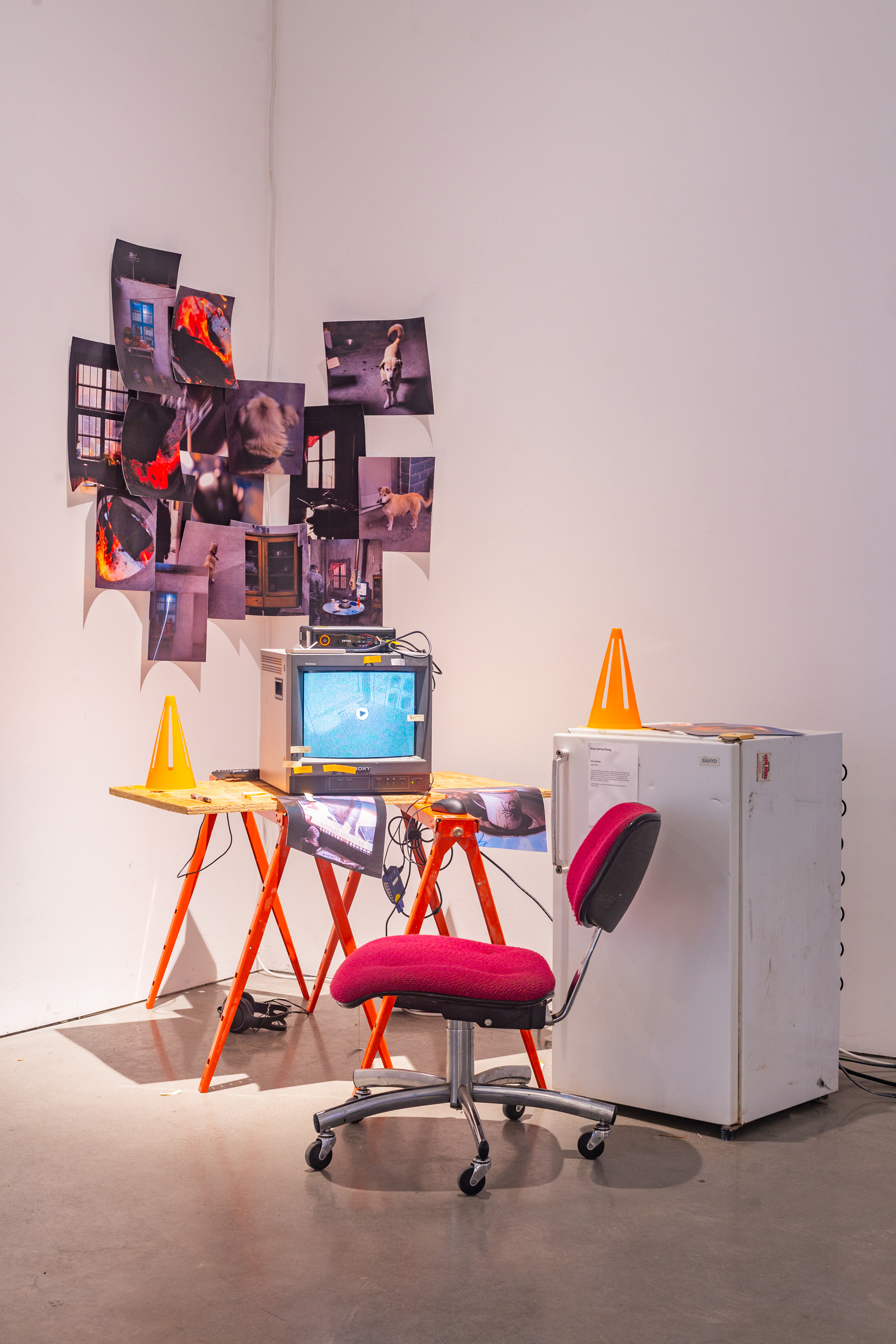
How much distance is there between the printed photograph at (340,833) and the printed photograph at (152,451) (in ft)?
4.30

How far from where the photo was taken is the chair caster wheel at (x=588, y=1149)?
2.67 m

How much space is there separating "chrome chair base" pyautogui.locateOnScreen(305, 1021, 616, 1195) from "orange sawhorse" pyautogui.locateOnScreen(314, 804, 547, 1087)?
14cm

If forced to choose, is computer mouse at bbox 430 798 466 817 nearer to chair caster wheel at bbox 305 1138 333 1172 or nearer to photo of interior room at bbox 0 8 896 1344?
photo of interior room at bbox 0 8 896 1344

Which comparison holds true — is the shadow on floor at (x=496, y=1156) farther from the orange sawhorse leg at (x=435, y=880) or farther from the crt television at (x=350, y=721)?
the crt television at (x=350, y=721)

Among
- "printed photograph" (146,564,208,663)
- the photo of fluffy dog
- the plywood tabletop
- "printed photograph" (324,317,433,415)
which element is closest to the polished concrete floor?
the plywood tabletop

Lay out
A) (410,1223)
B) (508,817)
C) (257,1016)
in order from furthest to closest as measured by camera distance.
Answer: (257,1016) < (508,817) < (410,1223)

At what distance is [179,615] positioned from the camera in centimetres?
396

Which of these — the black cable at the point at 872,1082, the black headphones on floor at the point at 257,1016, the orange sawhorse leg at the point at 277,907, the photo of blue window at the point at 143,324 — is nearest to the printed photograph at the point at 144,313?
the photo of blue window at the point at 143,324

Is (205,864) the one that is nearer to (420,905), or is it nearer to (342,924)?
(342,924)

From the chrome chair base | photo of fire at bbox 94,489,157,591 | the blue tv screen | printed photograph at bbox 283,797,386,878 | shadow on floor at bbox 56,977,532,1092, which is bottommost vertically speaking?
shadow on floor at bbox 56,977,532,1092

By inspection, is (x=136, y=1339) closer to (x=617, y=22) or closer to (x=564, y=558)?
(x=564, y=558)

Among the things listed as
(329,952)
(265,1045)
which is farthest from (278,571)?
(265,1045)

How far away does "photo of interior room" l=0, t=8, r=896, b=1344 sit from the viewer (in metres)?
2.47

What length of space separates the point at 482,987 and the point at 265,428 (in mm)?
2353
